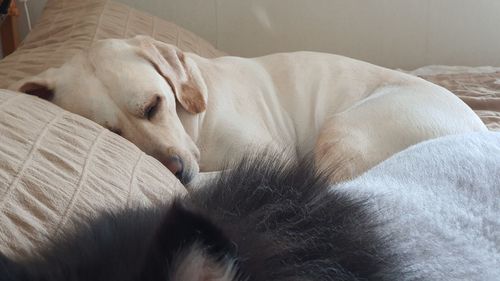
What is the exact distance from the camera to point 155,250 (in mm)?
437

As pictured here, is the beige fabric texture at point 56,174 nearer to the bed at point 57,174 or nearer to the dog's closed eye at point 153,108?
the bed at point 57,174

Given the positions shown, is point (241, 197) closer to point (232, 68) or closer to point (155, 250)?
point (155, 250)

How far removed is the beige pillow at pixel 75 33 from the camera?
1.82 metres

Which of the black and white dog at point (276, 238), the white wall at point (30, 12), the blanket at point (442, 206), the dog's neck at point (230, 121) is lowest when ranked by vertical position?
the white wall at point (30, 12)

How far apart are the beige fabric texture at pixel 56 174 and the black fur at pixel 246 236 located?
12 cm

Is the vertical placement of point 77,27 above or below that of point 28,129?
below

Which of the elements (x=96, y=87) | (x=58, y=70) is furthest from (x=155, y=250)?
(x=58, y=70)

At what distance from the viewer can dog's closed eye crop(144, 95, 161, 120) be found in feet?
4.85

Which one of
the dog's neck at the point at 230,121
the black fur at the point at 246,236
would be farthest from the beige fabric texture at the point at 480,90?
the black fur at the point at 246,236

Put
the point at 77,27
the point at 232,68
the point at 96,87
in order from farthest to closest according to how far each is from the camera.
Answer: the point at 77,27 < the point at 232,68 < the point at 96,87

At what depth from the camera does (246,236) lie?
513 mm

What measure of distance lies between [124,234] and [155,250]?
0.08 meters

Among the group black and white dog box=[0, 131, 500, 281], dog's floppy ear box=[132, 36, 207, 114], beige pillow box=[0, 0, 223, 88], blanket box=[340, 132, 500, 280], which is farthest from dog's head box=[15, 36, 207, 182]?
black and white dog box=[0, 131, 500, 281]

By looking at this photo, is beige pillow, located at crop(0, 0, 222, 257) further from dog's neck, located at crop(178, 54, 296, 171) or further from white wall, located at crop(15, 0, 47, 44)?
white wall, located at crop(15, 0, 47, 44)
